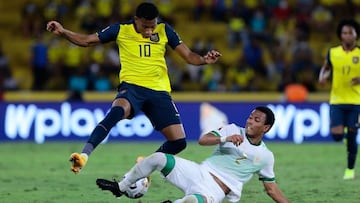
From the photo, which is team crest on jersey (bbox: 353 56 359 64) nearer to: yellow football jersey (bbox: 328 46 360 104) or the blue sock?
yellow football jersey (bbox: 328 46 360 104)

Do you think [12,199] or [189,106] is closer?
[12,199]

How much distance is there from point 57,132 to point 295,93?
6342 millimetres

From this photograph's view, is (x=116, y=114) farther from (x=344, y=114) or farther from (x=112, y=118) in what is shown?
(x=344, y=114)

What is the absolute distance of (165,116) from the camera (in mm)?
11617

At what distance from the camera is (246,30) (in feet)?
94.6

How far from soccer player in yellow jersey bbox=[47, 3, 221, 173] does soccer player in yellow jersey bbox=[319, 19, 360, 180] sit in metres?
4.14

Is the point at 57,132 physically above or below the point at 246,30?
below

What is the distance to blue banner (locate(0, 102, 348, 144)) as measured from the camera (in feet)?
73.2

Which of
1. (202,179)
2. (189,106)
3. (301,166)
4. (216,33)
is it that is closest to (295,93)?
(189,106)

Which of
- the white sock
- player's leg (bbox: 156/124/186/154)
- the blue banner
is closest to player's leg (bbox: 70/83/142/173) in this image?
player's leg (bbox: 156/124/186/154)

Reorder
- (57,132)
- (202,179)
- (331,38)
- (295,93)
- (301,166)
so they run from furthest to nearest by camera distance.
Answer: (331,38) → (295,93) → (57,132) → (301,166) → (202,179)

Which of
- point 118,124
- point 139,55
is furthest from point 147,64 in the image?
point 118,124

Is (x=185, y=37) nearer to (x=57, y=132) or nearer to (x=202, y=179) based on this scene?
(x=57, y=132)

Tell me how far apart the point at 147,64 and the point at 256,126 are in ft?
7.12
